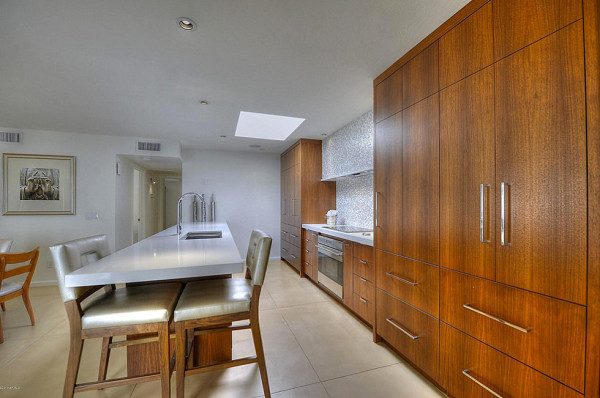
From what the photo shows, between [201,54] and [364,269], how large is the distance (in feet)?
7.82

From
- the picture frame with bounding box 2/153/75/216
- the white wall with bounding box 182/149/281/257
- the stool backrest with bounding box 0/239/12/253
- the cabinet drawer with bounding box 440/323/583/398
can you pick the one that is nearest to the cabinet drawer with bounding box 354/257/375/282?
the cabinet drawer with bounding box 440/323/583/398

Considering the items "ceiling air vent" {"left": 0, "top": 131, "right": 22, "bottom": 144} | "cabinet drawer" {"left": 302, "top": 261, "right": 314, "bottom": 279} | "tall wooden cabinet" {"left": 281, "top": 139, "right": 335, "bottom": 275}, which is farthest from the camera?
"tall wooden cabinet" {"left": 281, "top": 139, "right": 335, "bottom": 275}

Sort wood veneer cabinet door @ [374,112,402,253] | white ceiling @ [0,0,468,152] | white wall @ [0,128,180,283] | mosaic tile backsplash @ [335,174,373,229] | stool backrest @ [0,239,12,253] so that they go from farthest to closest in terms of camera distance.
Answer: white wall @ [0,128,180,283] < mosaic tile backsplash @ [335,174,373,229] < stool backrest @ [0,239,12,253] < wood veneer cabinet door @ [374,112,402,253] < white ceiling @ [0,0,468,152]

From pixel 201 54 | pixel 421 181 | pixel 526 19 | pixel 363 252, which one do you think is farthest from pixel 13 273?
pixel 526 19

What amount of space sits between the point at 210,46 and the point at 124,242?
13.7 feet

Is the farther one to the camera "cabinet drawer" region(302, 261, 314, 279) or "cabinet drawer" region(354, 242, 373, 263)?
"cabinet drawer" region(302, 261, 314, 279)

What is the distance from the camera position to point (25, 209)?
3727 millimetres

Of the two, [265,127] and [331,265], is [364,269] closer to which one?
[331,265]

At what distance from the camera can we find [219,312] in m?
1.38

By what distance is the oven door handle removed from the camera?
2.95 metres

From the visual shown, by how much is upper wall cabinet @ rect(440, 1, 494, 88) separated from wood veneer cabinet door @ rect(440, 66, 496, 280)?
Result: 0.19 ft

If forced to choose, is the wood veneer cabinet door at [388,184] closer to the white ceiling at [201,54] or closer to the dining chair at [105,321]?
the white ceiling at [201,54]

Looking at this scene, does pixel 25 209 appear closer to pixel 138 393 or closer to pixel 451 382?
pixel 138 393

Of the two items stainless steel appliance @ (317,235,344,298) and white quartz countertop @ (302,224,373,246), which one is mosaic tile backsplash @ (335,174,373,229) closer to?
white quartz countertop @ (302,224,373,246)
